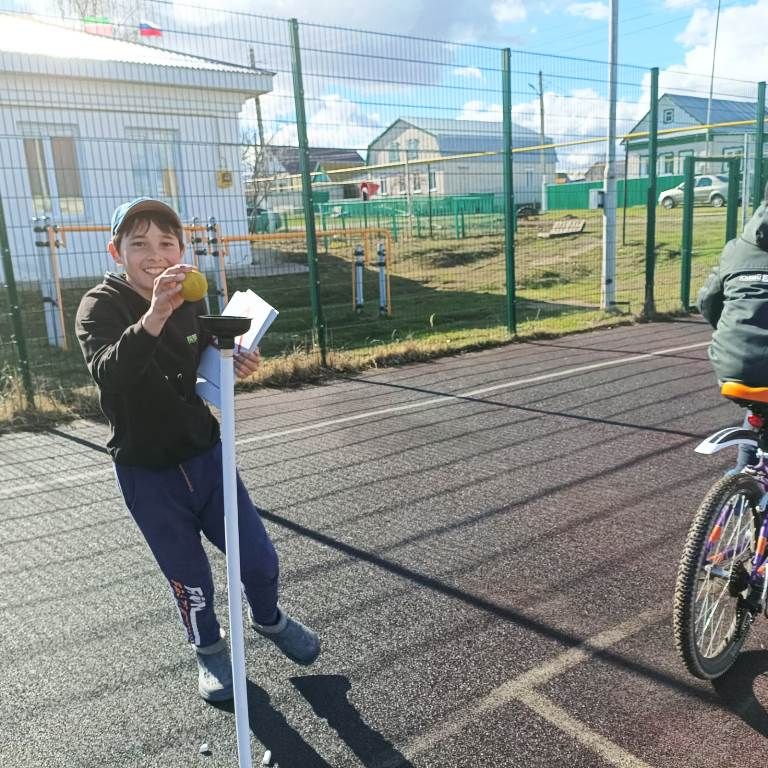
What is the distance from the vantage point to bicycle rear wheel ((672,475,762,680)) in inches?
96.3

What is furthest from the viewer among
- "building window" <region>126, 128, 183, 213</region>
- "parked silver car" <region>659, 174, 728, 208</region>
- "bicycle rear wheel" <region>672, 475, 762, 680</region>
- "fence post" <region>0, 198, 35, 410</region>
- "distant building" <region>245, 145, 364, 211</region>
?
"parked silver car" <region>659, 174, 728, 208</region>

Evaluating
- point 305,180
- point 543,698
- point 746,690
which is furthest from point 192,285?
point 305,180

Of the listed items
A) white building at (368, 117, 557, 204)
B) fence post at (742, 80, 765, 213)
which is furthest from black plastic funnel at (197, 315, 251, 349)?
fence post at (742, 80, 765, 213)

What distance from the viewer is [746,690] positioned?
258cm

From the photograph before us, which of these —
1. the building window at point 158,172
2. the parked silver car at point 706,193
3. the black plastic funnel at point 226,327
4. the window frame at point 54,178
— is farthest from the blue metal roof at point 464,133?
the parked silver car at point 706,193

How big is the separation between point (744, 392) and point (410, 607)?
1.58 m

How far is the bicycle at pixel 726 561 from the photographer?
2.45 metres

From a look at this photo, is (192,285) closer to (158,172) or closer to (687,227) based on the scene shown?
(158,172)

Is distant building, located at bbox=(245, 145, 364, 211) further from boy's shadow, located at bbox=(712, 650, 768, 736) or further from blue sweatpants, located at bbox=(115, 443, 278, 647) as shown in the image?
boy's shadow, located at bbox=(712, 650, 768, 736)

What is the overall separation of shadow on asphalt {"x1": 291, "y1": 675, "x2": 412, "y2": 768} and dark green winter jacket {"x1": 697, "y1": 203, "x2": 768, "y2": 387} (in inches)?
66.2

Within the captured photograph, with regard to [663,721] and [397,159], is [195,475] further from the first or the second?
[397,159]

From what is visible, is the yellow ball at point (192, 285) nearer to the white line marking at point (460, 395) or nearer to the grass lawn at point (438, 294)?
the white line marking at point (460, 395)

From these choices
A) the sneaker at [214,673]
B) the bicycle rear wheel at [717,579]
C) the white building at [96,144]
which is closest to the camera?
the bicycle rear wheel at [717,579]

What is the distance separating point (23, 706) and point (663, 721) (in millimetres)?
2175
